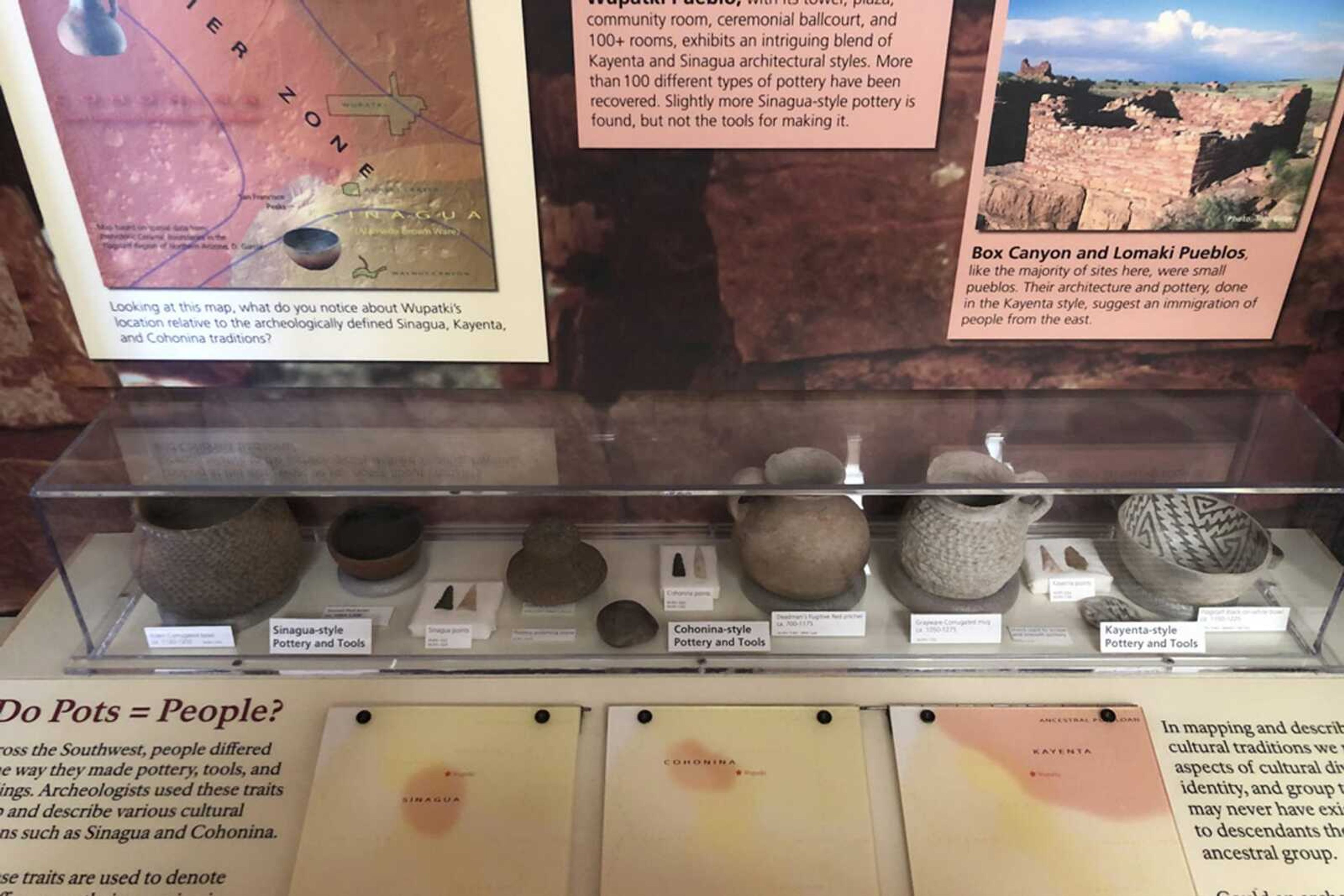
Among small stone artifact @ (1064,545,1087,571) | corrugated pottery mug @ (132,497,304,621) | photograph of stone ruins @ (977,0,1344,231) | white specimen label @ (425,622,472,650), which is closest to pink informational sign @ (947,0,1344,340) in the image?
photograph of stone ruins @ (977,0,1344,231)

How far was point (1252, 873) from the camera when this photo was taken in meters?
0.79

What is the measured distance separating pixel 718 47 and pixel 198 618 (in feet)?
2.59

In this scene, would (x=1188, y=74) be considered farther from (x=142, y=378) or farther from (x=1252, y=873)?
(x=142, y=378)

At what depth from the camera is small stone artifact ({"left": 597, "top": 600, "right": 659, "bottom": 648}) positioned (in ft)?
3.13

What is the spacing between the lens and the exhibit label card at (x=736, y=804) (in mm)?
793

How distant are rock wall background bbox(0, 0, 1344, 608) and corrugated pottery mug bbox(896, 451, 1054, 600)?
14 centimetres

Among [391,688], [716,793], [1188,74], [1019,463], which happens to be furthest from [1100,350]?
[391,688]

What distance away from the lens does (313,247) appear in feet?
3.04

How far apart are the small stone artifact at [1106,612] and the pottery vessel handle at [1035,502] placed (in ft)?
0.44

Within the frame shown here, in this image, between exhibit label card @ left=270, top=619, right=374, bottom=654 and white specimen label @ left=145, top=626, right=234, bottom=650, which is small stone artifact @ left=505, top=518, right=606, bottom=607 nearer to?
exhibit label card @ left=270, top=619, right=374, bottom=654

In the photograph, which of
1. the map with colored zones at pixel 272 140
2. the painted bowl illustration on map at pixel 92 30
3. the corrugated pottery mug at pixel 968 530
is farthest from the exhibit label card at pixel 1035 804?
the painted bowl illustration on map at pixel 92 30

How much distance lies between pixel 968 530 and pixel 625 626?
14.4 inches

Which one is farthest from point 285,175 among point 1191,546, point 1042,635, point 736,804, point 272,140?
point 1191,546

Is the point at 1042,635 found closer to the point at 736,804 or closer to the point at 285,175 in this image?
the point at 736,804
